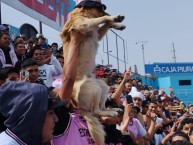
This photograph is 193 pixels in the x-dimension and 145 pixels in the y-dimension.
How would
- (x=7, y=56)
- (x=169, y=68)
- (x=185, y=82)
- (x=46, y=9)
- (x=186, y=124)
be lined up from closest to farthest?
(x=7, y=56)
(x=186, y=124)
(x=46, y=9)
(x=185, y=82)
(x=169, y=68)

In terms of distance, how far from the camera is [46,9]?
934 centimetres

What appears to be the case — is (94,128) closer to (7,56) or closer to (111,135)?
(111,135)

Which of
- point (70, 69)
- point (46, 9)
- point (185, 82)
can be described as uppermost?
point (46, 9)

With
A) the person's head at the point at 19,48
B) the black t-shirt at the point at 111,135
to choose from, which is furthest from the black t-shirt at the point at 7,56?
the black t-shirt at the point at 111,135

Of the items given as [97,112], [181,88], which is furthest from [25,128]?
[181,88]

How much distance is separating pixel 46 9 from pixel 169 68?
23568 mm

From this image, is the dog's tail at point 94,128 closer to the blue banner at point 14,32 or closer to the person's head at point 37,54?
the person's head at point 37,54

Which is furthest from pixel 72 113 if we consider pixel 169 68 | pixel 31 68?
pixel 169 68

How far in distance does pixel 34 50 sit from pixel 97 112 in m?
2.82

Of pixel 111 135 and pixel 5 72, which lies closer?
pixel 111 135

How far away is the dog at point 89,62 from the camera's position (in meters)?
2.41

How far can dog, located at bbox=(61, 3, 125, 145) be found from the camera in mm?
2406

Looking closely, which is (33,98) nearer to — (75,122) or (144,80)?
(75,122)

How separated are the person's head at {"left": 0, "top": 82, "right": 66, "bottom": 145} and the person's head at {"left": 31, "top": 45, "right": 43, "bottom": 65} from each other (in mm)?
3421
